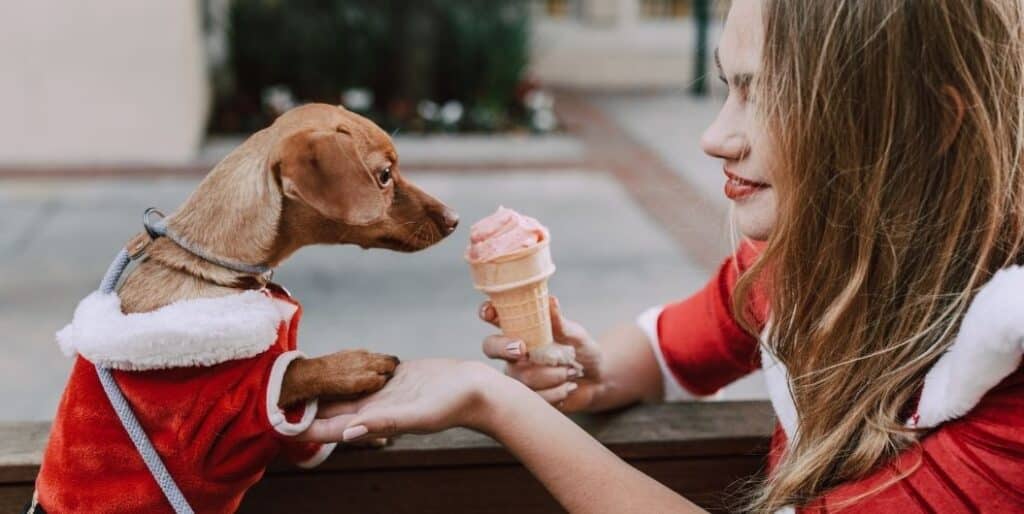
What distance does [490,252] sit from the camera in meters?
1.57

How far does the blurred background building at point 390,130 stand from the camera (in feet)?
16.8

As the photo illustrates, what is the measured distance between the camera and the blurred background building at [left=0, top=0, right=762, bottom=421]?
16.8ft

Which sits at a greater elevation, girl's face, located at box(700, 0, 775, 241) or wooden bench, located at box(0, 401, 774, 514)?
girl's face, located at box(700, 0, 775, 241)

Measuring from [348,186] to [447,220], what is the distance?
9.1 inches

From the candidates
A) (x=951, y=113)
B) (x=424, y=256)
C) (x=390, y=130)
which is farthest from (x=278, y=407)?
(x=390, y=130)

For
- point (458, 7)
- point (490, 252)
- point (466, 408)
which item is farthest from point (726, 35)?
point (458, 7)

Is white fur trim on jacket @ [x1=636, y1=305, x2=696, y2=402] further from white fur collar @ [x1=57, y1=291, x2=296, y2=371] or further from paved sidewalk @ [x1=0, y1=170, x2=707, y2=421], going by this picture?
paved sidewalk @ [x1=0, y1=170, x2=707, y2=421]

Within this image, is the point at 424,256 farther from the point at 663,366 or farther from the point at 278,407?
the point at 278,407

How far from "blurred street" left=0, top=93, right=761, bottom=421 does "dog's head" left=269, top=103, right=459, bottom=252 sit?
2.55 metres

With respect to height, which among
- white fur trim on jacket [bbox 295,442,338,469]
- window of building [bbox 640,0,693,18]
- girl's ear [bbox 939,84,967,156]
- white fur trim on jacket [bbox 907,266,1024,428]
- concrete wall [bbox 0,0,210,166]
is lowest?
window of building [bbox 640,0,693,18]

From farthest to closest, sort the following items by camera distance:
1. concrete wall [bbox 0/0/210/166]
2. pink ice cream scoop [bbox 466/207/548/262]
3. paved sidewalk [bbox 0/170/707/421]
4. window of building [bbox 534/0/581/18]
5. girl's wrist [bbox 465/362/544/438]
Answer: window of building [bbox 534/0/581/18] < concrete wall [bbox 0/0/210/166] < paved sidewalk [bbox 0/170/707/421] < pink ice cream scoop [bbox 466/207/548/262] < girl's wrist [bbox 465/362/544/438]

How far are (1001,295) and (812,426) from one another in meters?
0.31

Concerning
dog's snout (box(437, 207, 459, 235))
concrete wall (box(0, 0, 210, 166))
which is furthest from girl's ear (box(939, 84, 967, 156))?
concrete wall (box(0, 0, 210, 166))

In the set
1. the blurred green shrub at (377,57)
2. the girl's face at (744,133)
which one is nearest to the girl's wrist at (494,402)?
the girl's face at (744,133)
